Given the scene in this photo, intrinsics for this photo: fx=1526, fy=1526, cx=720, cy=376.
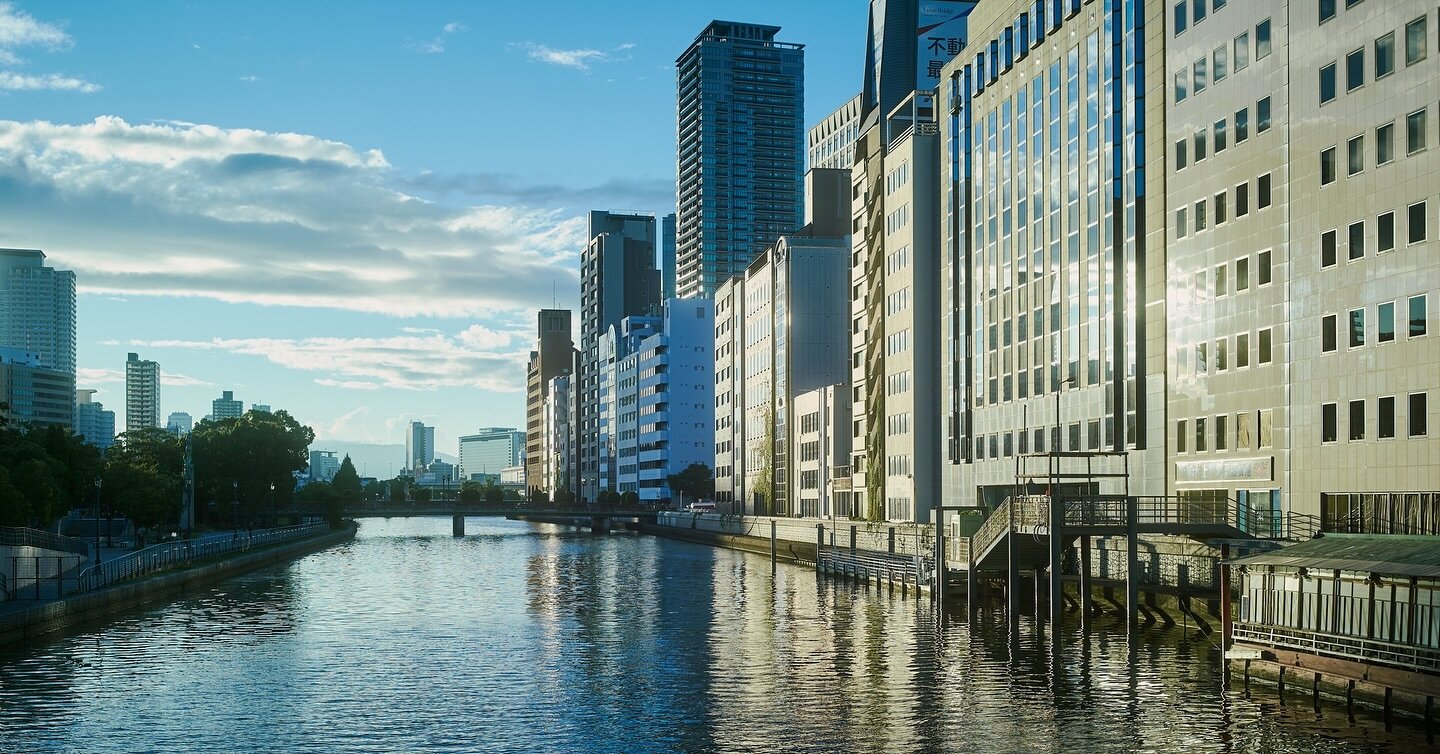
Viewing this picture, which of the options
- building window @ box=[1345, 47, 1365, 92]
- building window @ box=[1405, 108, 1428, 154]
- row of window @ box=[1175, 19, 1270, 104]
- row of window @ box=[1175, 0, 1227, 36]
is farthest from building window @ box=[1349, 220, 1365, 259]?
row of window @ box=[1175, 0, 1227, 36]

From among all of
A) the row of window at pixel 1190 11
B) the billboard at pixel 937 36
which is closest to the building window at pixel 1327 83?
the row of window at pixel 1190 11

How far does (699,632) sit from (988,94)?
6253 centimetres

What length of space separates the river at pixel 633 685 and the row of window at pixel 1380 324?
16.1 m

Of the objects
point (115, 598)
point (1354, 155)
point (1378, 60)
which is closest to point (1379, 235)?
point (1354, 155)

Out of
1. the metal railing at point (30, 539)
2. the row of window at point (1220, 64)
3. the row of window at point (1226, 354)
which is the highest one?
the row of window at point (1220, 64)

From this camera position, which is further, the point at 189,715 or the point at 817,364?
the point at 817,364

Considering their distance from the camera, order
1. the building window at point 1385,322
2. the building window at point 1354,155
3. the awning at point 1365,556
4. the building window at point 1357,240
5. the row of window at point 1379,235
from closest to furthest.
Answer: the awning at point 1365,556 < the row of window at point 1379,235 < the building window at point 1385,322 < the building window at point 1354,155 < the building window at point 1357,240

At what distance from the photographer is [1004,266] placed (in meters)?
118

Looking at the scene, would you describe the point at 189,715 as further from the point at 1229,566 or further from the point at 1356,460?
the point at 1356,460

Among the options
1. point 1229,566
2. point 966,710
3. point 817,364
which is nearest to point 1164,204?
point 1229,566

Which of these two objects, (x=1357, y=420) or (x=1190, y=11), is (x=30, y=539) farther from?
(x=1190, y=11)

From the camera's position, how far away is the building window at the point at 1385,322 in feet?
227

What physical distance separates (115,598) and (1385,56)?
70000mm

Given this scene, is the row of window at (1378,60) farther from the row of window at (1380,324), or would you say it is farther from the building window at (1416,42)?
the row of window at (1380,324)
